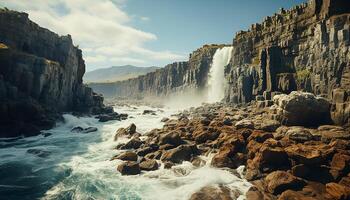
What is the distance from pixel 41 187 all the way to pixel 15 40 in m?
51.1

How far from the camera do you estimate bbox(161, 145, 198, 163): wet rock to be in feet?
99.1

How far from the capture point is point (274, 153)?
2523 centimetres

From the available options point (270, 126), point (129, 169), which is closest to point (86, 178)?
point (129, 169)

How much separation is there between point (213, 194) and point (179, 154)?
930cm

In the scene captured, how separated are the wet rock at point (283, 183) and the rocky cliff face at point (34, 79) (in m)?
38.8

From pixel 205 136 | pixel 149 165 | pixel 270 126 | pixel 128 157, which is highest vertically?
pixel 270 126

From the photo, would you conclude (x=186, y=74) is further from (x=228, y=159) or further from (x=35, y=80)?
(x=228, y=159)

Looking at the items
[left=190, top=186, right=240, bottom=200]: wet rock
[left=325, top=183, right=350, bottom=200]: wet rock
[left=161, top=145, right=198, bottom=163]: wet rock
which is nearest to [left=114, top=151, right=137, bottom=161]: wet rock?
[left=161, top=145, right=198, bottom=163]: wet rock

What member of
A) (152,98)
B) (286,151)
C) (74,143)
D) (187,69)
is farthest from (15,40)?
(152,98)

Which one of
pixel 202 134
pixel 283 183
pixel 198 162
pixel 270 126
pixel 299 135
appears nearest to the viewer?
pixel 283 183

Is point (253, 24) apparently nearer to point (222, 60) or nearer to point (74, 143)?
point (222, 60)

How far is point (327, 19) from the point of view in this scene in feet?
186

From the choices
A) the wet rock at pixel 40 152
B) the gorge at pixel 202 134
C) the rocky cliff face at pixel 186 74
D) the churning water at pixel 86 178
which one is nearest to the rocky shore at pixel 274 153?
the gorge at pixel 202 134

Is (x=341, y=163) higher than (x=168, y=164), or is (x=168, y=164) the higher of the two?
(x=341, y=163)
